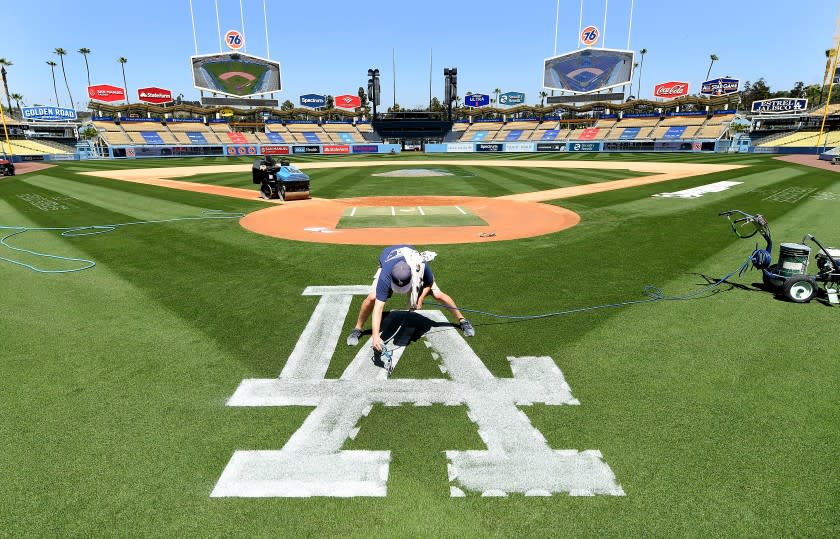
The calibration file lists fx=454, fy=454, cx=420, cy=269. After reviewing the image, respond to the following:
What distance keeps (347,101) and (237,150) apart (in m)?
36.1

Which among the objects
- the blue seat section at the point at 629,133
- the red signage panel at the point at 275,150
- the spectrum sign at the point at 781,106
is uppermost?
the spectrum sign at the point at 781,106

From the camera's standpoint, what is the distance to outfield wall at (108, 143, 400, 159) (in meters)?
72.0

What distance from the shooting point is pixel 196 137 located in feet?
273

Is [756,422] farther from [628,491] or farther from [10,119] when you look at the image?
[10,119]

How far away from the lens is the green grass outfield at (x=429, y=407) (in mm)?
4172

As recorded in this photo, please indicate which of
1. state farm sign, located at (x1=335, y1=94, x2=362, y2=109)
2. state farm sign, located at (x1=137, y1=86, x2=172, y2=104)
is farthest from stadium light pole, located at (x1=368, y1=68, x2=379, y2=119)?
state farm sign, located at (x1=137, y1=86, x2=172, y2=104)

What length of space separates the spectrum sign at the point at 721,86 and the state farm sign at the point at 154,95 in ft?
359

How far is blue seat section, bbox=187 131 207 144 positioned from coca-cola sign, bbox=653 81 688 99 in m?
87.6

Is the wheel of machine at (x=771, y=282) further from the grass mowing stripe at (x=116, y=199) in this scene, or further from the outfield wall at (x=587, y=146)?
the outfield wall at (x=587, y=146)

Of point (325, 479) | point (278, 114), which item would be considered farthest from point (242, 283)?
point (278, 114)

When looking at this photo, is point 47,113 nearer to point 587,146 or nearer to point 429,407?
point 587,146

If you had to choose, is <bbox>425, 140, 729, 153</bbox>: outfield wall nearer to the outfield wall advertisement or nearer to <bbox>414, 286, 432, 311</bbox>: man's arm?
the outfield wall advertisement

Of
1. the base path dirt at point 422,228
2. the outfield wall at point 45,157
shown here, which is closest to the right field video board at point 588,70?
the base path dirt at point 422,228

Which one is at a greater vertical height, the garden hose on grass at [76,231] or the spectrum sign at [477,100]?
the spectrum sign at [477,100]
